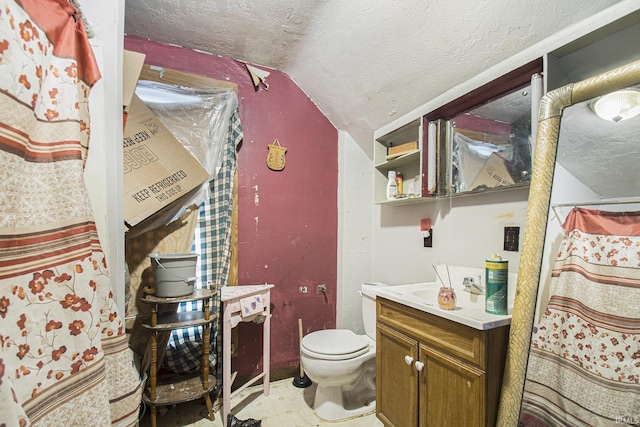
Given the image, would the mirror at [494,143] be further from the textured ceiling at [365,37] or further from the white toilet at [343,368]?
the white toilet at [343,368]

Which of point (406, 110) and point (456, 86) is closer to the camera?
point (456, 86)

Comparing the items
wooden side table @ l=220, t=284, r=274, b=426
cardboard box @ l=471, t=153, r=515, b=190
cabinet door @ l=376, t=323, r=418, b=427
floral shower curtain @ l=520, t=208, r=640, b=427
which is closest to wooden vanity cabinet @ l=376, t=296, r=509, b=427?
cabinet door @ l=376, t=323, r=418, b=427

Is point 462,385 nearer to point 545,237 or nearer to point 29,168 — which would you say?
point 545,237

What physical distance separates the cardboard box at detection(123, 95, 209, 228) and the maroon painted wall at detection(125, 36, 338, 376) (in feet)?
1.64

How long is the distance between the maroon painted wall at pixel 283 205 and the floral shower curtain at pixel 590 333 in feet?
5.16

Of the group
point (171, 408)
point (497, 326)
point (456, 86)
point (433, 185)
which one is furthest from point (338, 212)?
point (171, 408)

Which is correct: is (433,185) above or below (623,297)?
above

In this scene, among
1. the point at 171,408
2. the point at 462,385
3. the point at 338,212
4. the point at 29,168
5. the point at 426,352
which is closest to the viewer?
the point at 29,168

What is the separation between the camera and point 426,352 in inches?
52.3

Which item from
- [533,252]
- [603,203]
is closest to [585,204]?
[603,203]

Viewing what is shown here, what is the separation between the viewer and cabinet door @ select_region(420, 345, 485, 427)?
1.12 metres

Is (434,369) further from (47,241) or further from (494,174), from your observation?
(47,241)

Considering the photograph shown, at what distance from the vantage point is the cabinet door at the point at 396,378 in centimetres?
139

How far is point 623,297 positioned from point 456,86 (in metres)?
1.22
